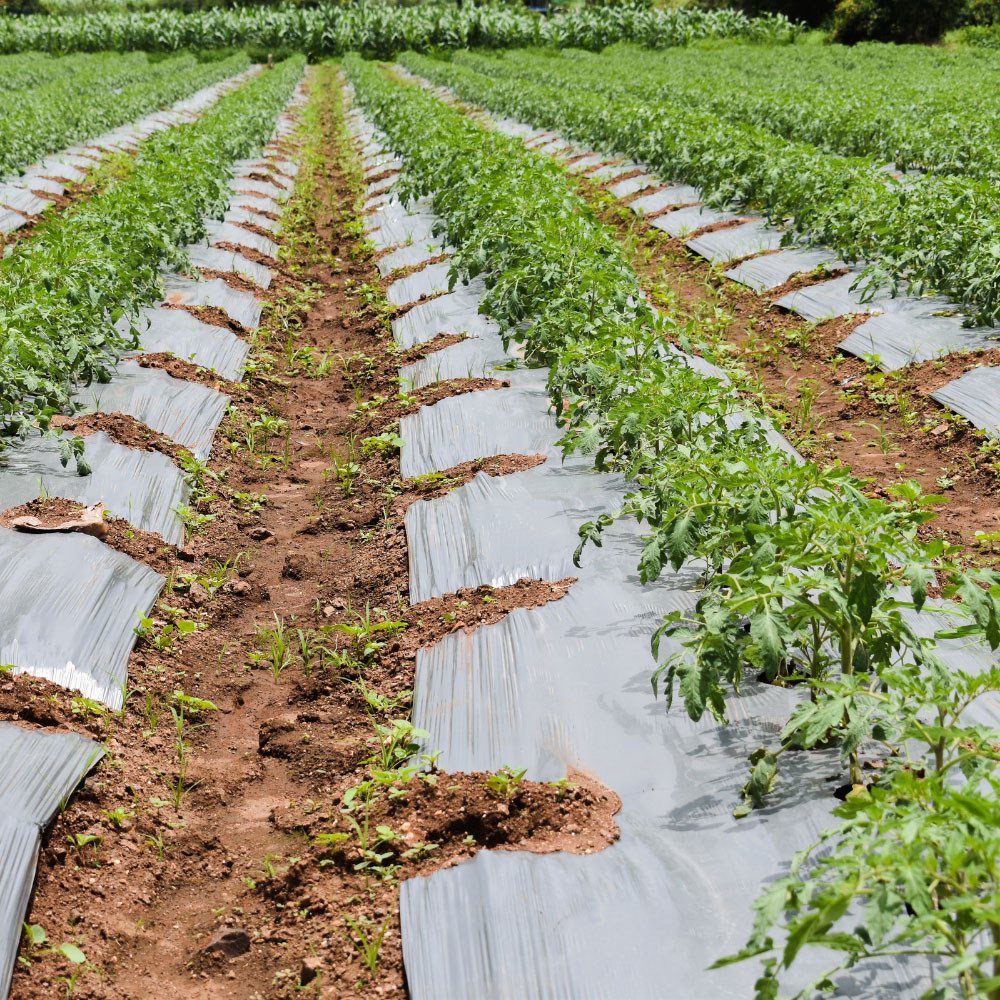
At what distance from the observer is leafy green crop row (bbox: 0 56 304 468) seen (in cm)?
455

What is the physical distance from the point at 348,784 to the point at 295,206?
8.79 metres

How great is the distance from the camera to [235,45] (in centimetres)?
3584

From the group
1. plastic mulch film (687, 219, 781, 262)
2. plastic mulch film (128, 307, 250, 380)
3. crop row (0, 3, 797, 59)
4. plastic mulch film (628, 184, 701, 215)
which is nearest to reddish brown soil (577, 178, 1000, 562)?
plastic mulch film (687, 219, 781, 262)

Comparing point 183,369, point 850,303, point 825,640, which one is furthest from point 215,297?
point 825,640

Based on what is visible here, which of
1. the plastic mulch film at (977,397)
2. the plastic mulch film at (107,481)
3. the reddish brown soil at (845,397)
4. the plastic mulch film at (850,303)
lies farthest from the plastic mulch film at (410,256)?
the plastic mulch film at (977,397)

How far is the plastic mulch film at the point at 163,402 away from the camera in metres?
5.09

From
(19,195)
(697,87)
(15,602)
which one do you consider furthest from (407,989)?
(697,87)

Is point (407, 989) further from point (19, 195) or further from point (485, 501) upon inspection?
point (19, 195)

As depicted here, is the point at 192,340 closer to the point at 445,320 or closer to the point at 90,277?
the point at 90,277

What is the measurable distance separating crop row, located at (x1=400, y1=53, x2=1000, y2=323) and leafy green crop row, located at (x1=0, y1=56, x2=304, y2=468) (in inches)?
188

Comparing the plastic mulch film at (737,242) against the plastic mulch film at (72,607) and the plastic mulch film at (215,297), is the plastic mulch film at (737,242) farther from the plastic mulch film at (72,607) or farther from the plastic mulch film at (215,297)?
the plastic mulch film at (72,607)

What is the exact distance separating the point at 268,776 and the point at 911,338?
4.78m

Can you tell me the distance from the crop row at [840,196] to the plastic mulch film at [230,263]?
172 inches

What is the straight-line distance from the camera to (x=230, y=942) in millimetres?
2549
